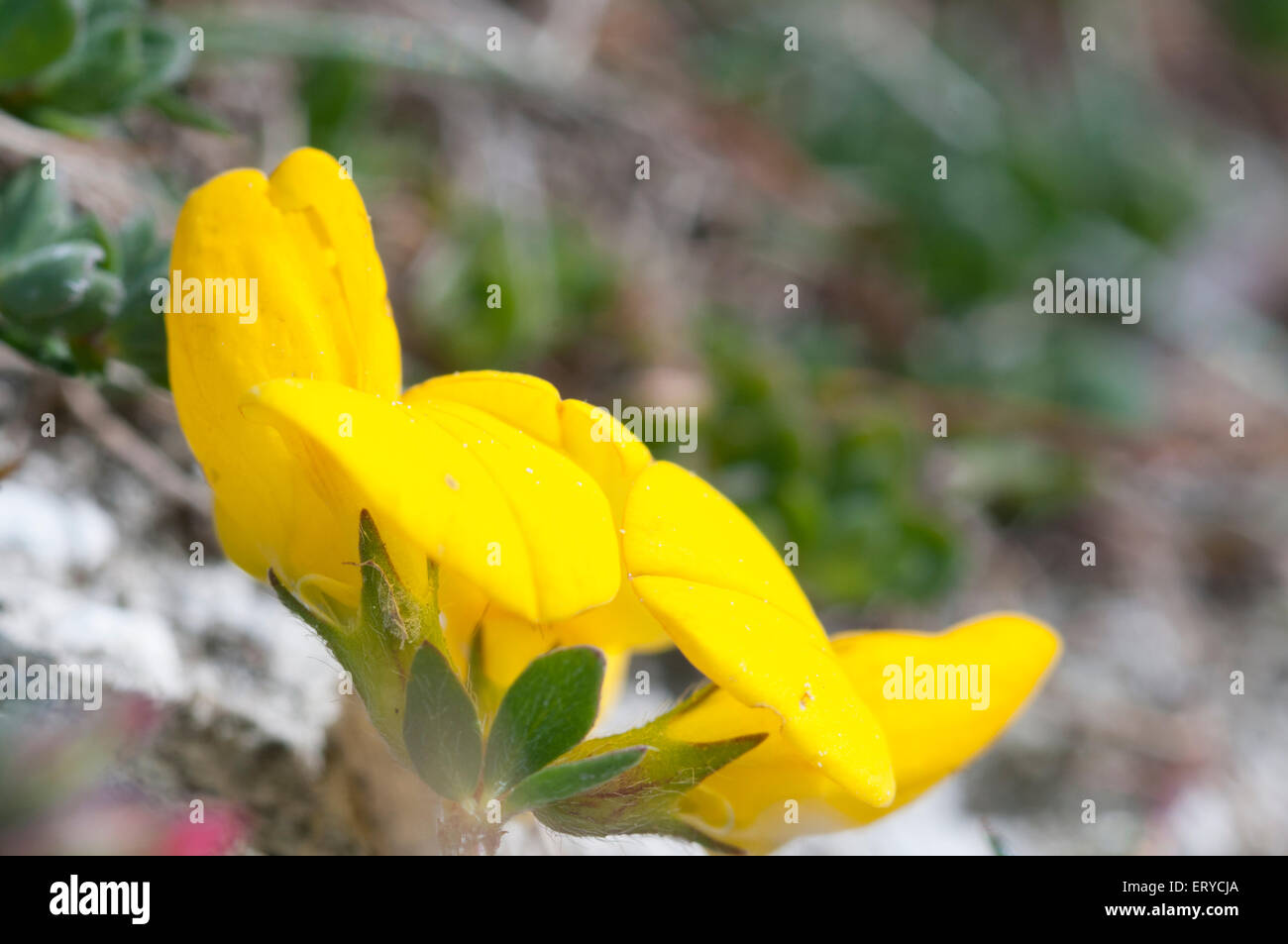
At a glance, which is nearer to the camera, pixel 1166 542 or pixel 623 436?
pixel 623 436

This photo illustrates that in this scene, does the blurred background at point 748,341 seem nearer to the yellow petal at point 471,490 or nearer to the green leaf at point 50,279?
the green leaf at point 50,279

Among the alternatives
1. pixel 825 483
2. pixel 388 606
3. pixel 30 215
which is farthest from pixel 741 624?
pixel 825 483

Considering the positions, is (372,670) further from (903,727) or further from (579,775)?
(903,727)

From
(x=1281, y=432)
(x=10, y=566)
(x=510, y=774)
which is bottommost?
(x=510, y=774)

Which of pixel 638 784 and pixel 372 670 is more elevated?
pixel 372 670

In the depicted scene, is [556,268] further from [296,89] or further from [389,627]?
[389,627]

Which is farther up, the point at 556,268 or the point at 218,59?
the point at 218,59

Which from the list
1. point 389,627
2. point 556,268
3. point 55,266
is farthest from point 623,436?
point 556,268
